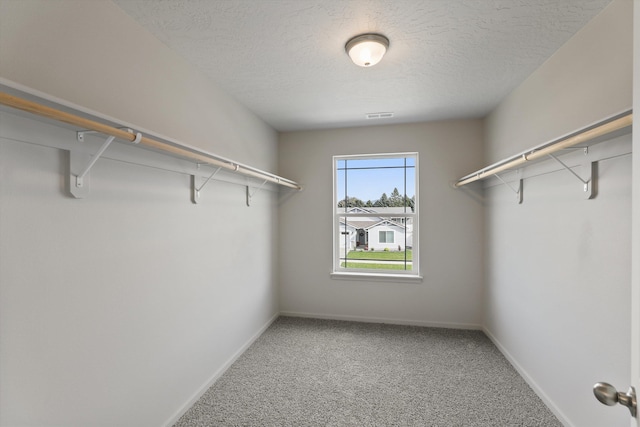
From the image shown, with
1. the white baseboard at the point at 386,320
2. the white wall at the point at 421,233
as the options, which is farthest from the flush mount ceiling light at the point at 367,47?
the white baseboard at the point at 386,320

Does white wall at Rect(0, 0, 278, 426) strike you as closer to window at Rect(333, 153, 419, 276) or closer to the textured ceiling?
the textured ceiling

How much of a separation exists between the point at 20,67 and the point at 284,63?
1366 mm

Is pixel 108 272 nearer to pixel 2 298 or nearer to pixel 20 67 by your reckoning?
pixel 2 298

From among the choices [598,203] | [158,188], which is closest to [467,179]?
[598,203]

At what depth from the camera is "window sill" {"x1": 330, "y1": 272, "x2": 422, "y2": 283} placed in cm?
340

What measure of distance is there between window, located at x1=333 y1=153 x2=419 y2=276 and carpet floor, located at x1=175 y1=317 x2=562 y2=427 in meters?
0.86

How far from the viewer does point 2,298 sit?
100 centimetres

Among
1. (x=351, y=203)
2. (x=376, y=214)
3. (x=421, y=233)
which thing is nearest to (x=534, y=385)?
(x=421, y=233)

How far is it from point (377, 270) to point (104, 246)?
287 cm

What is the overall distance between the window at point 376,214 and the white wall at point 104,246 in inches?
68.3

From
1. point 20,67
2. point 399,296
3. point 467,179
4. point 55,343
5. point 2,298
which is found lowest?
point 399,296

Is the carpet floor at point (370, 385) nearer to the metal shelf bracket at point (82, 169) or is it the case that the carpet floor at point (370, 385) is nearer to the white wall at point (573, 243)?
the white wall at point (573, 243)

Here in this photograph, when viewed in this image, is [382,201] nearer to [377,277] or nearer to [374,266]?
[374,266]

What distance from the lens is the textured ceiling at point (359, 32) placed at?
1478mm
